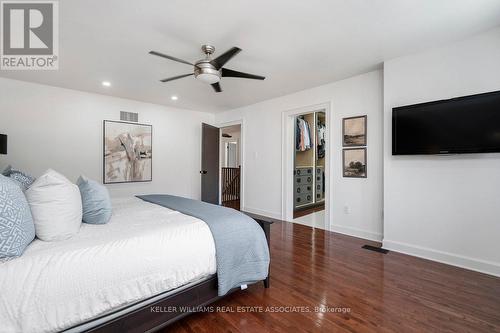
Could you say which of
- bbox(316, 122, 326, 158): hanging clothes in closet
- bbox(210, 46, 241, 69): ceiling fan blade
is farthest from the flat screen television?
bbox(316, 122, 326, 158): hanging clothes in closet

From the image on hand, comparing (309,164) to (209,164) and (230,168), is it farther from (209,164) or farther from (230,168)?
(230,168)

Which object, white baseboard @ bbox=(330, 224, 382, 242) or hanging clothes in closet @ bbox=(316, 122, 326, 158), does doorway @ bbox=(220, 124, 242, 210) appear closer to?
hanging clothes in closet @ bbox=(316, 122, 326, 158)

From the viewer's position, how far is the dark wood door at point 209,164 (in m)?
5.37

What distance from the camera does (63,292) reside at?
1.08 metres

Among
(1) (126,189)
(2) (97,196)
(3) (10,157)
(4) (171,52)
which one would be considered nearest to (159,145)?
(1) (126,189)

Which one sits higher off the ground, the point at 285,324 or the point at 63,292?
the point at 63,292

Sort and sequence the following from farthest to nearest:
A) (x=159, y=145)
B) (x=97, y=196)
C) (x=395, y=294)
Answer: (x=159, y=145) < (x=395, y=294) < (x=97, y=196)

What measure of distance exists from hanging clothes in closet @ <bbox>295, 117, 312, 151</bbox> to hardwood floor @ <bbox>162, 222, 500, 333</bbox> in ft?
9.20

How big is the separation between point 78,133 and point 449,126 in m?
5.49

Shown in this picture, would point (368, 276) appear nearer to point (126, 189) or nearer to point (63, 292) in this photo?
point (63, 292)

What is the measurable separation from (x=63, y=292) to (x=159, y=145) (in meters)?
4.25

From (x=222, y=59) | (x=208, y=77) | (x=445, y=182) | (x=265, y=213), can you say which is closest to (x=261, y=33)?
(x=222, y=59)

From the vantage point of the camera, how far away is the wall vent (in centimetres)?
454

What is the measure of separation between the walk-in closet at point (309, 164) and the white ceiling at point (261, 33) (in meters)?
1.85
